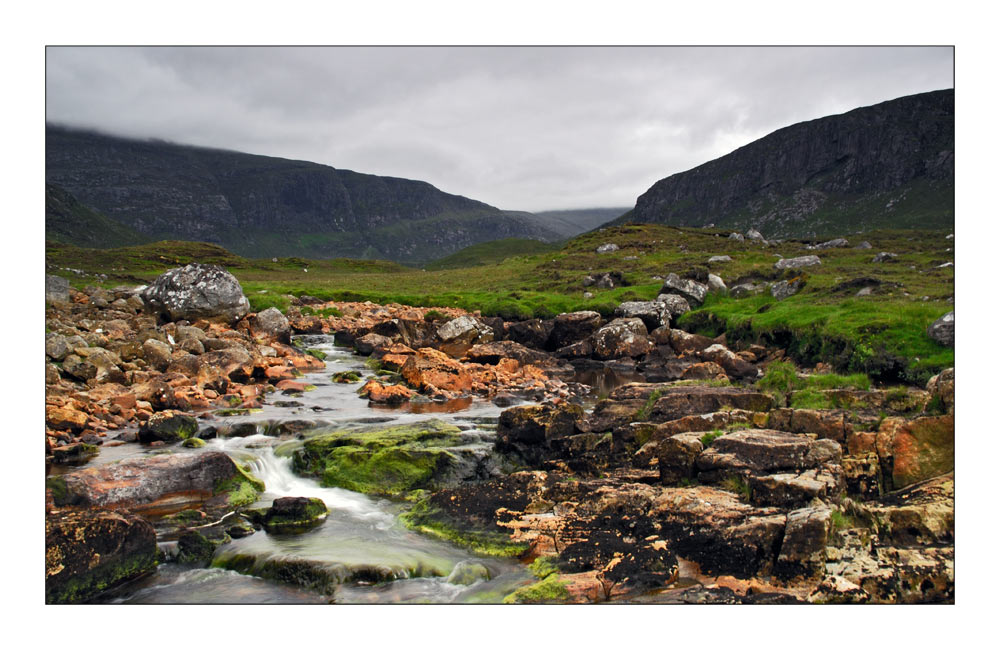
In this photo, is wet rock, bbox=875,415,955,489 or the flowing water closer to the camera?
the flowing water

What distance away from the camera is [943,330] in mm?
19031

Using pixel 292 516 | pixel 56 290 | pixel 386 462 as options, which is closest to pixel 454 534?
pixel 292 516

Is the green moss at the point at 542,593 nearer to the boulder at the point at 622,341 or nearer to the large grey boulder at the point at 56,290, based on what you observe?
the boulder at the point at 622,341

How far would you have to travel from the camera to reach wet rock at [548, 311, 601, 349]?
116ft

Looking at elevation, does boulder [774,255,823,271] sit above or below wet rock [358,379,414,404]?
above

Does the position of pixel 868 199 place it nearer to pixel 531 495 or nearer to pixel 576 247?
pixel 576 247

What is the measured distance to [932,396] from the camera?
10758mm

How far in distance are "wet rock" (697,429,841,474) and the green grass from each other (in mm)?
10564

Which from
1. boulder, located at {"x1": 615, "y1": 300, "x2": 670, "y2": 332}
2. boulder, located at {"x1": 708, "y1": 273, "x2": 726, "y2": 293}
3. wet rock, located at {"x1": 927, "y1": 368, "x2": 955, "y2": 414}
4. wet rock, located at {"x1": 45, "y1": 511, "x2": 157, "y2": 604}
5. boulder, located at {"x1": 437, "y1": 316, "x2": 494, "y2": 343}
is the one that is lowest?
wet rock, located at {"x1": 45, "y1": 511, "x2": 157, "y2": 604}

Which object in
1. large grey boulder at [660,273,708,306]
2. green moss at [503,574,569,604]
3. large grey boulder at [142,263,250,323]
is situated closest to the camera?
green moss at [503,574,569,604]

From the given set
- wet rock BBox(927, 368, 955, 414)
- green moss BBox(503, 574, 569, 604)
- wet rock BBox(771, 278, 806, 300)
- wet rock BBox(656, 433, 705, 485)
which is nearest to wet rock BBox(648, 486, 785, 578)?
wet rock BBox(656, 433, 705, 485)

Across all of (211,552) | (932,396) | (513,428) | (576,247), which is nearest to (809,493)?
(932,396)

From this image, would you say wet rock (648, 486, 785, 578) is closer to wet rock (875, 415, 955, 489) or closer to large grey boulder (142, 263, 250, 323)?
wet rock (875, 415, 955, 489)

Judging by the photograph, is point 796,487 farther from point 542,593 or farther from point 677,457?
point 542,593
